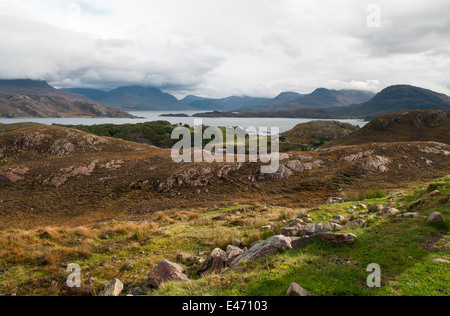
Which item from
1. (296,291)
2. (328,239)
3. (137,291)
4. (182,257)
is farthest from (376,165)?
(137,291)

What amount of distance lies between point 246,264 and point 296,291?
254cm

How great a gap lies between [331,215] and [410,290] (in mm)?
9072

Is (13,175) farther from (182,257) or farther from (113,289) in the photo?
(113,289)

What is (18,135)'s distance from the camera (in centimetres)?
4828

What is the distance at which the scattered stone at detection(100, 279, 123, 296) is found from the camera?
771 cm

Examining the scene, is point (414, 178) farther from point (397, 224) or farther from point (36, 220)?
point (36, 220)


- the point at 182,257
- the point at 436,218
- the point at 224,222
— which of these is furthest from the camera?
the point at 224,222

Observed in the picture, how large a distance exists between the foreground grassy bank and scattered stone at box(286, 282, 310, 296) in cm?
33

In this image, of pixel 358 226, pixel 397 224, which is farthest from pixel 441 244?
pixel 358 226

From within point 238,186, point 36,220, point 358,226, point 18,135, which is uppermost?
point 18,135

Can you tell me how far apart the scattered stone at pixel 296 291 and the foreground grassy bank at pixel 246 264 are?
0.33m

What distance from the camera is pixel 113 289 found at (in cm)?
777

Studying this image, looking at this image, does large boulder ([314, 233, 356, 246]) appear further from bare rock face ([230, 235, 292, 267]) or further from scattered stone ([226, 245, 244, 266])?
scattered stone ([226, 245, 244, 266])

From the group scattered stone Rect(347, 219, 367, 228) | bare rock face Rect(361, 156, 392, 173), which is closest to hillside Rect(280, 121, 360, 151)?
bare rock face Rect(361, 156, 392, 173)
